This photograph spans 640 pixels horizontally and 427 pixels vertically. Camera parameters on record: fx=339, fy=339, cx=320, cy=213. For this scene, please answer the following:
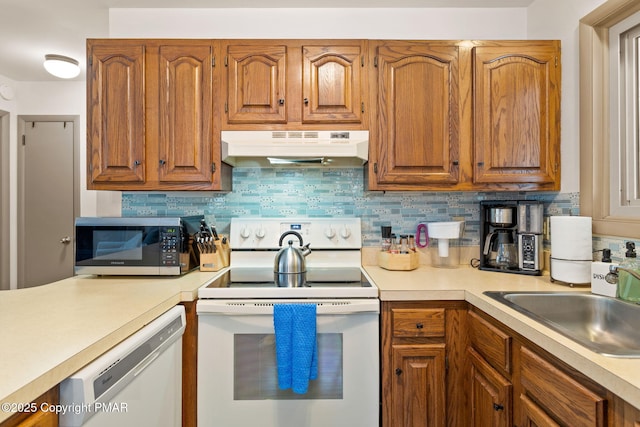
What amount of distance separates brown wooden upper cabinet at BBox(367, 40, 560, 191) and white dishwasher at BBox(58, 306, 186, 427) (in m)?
1.21

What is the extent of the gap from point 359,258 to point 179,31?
179cm

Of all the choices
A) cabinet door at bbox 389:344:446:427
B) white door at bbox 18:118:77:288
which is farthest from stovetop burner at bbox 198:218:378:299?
white door at bbox 18:118:77:288

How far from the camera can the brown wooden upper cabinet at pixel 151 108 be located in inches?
71.9

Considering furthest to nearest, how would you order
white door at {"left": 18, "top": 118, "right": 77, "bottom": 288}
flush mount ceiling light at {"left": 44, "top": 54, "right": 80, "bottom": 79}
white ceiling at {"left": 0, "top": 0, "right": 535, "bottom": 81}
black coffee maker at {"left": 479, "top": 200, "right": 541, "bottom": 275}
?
white door at {"left": 18, "top": 118, "right": 77, "bottom": 288}, flush mount ceiling light at {"left": 44, "top": 54, "right": 80, "bottom": 79}, white ceiling at {"left": 0, "top": 0, "right": 535, "bottom": 81}, black coffee maker at {"left": 479, "top": 200, "right": 541, "bottom": 275}

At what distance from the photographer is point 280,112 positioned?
184 cm

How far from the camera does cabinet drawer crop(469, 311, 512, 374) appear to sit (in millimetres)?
1204

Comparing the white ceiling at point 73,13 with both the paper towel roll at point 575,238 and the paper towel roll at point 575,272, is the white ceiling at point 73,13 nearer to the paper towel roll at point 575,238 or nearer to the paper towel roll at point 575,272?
the paper towel roll at point 575,238

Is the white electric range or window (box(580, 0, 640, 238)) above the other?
window (box(580, 0, 640, 238))

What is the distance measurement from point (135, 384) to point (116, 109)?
4.70 feet

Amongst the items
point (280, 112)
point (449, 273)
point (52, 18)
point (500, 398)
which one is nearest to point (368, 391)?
point (500, 398)

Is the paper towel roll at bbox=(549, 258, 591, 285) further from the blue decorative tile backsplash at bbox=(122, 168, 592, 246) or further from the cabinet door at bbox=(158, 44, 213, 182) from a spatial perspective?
the cabinet door at bbox=(158, 44, 213, 182)

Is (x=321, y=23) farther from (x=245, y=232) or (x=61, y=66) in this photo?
(x=61, y=66)

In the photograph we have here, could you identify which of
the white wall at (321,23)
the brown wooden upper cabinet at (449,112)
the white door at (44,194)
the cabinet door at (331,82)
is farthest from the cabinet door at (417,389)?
the white door at (44,194)

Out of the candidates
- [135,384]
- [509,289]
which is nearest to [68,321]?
[135,384]
